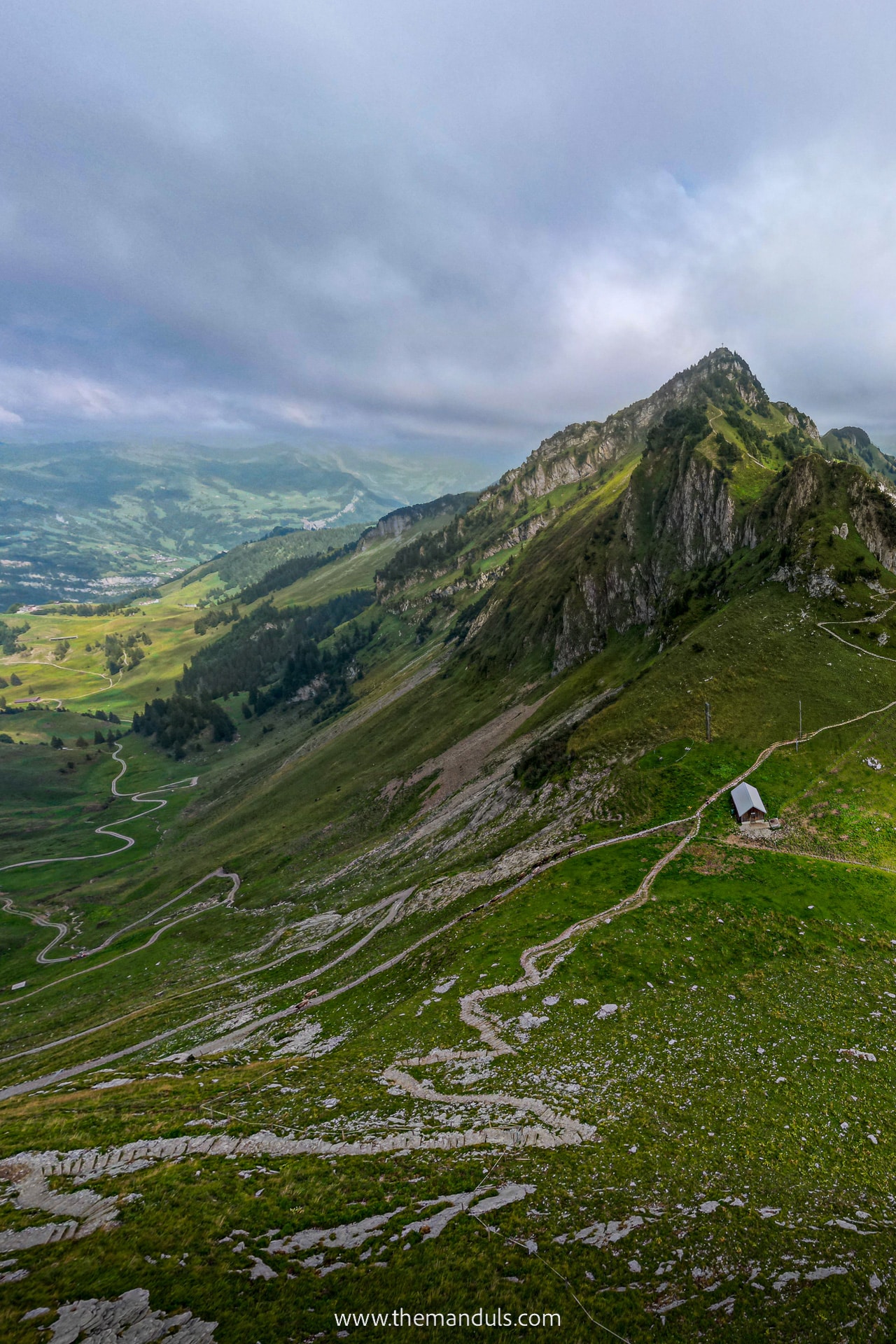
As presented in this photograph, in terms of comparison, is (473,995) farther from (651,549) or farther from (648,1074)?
(651,549)

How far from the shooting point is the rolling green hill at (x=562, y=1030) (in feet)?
53.9

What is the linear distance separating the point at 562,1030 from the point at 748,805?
30.7 meters

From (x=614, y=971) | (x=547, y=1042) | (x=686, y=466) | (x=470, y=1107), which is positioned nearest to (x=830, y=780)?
(x=614, y=971)

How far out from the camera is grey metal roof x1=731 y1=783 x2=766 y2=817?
5209 cm

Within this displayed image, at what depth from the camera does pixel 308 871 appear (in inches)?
4136

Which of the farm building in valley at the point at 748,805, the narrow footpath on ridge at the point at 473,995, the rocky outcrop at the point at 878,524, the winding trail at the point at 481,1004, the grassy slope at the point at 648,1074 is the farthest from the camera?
the rocky outcrop at the point at 878,524

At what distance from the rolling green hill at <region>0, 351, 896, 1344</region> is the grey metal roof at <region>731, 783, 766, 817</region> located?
5.39ft

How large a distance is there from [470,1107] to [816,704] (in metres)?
58.1

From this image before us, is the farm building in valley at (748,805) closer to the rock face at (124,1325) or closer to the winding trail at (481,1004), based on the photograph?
the winding trail at (481,1004)

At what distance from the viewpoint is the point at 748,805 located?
5222 cm

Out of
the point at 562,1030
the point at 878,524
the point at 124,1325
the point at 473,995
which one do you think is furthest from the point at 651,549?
the point at 124,1325

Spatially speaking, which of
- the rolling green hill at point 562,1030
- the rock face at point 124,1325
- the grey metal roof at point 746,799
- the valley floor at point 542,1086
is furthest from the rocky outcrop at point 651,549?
the rock face at point 124,1325

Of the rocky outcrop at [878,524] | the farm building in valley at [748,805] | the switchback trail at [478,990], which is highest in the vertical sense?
the rocky outcrop at [878,524]

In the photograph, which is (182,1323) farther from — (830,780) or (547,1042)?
(830,780)
